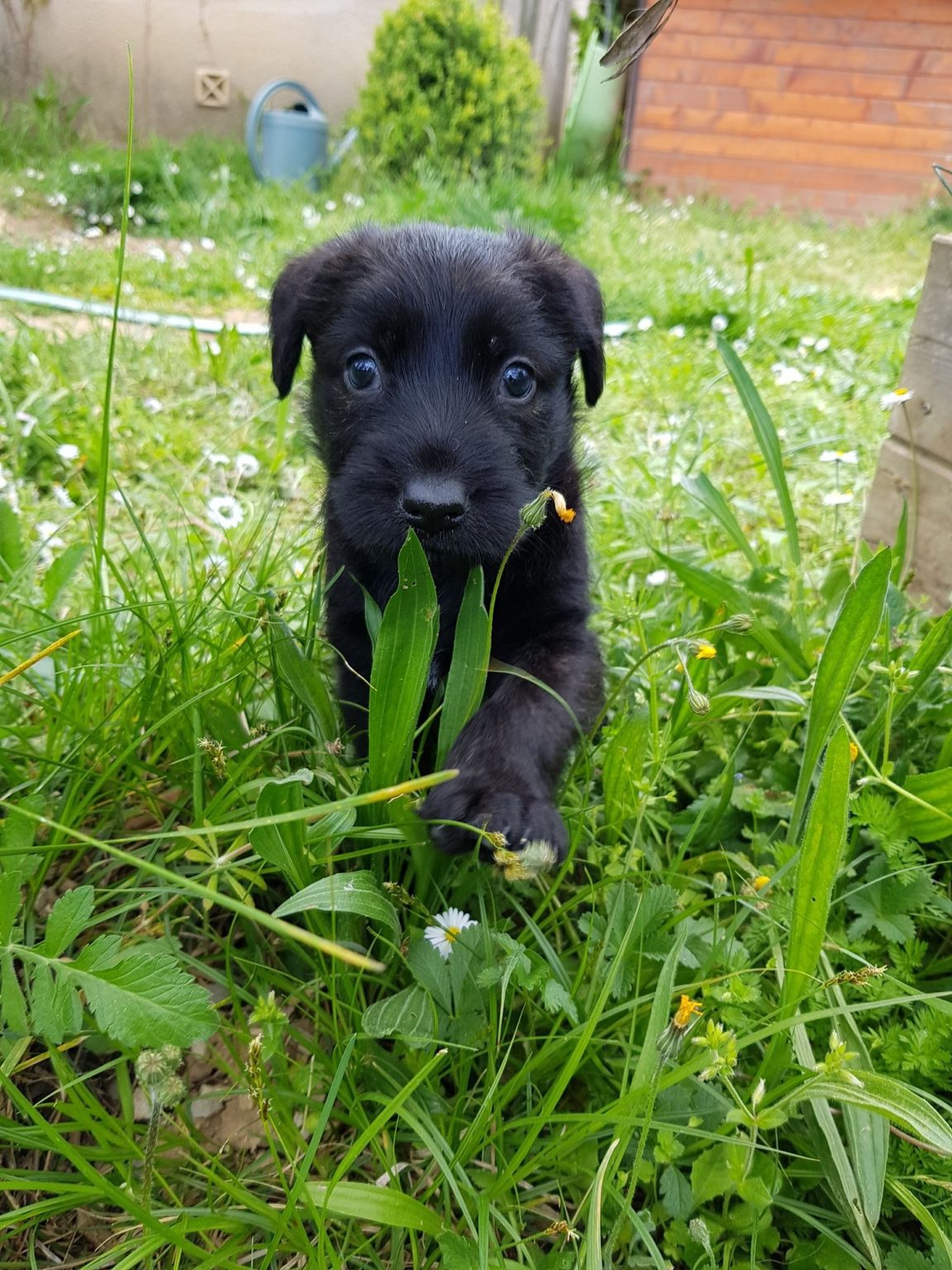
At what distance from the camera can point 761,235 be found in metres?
7.21

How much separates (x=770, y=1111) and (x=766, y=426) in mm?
1261

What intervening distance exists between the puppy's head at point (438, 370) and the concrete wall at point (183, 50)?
7526mm

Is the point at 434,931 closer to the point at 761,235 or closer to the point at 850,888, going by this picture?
the point at 850,888

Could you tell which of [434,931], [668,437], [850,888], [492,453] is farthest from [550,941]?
[668,437]

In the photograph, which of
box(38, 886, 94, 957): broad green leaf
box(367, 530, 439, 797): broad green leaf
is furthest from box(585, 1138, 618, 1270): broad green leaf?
box(38, 886, 94, 957): broad green leaf

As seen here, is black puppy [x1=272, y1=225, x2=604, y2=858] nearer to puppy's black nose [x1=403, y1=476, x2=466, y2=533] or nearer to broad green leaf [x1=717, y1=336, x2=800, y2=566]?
puppy's black nose [x1=403, y1=476, x2=466, y2=533]

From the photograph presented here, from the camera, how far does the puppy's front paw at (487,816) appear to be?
3.80ft

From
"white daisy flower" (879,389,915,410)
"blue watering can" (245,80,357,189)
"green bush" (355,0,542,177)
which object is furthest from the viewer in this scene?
"blue watering can" (245,80,357,189)

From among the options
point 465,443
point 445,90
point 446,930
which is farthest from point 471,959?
point 445,90

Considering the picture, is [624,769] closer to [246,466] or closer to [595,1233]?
[595,1233]

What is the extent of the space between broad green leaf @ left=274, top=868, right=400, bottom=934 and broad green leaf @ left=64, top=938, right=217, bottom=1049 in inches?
4.9

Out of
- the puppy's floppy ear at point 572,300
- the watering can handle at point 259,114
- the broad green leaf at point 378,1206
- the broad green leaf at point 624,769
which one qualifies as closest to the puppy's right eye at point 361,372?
the puppy's floppy ear at point 572,300

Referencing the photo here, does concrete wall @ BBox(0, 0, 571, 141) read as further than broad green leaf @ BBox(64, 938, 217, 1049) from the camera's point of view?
Yes

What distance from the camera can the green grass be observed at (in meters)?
1.01
